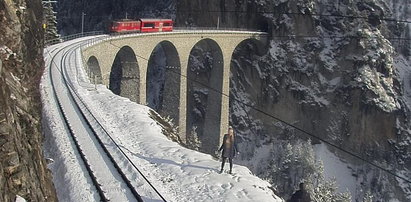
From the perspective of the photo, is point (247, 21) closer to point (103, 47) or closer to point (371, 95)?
point (371, 95)

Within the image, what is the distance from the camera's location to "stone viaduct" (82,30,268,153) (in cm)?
4369

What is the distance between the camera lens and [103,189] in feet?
49.4

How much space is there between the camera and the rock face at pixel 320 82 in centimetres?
8662

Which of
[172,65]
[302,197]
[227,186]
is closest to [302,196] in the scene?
[302,197]

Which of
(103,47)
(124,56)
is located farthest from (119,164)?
(124,56)

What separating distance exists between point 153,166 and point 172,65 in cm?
4065

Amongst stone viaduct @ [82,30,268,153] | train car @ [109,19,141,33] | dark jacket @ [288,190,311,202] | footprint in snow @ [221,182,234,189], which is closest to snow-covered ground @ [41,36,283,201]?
footprint in snow @ [221,182,234,189]

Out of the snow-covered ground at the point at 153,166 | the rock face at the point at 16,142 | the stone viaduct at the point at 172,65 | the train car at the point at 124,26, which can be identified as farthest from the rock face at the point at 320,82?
the rock face at the point at 16,142

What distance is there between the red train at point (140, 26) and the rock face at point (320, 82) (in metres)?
34.9

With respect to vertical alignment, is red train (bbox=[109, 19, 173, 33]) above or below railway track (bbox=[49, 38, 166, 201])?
above

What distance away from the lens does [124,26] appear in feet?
169

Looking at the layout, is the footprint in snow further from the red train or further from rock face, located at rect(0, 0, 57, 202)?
the red train

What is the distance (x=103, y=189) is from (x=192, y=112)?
78584mm

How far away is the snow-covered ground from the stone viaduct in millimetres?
8047
